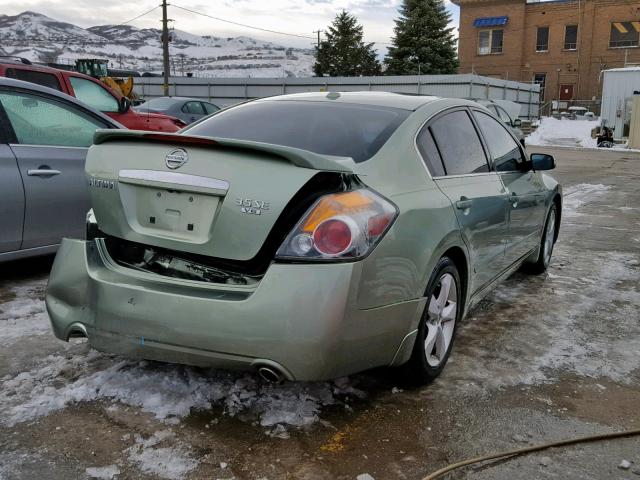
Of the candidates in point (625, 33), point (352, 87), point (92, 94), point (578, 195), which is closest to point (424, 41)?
point (352, 87)

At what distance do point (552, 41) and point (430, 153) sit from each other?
4949cm

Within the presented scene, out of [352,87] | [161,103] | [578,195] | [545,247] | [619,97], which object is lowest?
[578,195]

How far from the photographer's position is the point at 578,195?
37.2ft

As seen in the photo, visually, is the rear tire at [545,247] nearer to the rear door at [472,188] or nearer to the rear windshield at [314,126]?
the rear door at [472,188]

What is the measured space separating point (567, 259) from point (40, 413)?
16.9 feet

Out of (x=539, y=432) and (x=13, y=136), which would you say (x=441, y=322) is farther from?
(x=13, y=136)

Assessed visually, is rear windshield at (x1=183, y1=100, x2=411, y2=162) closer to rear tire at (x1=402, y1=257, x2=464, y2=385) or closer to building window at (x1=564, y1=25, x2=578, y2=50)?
rear tire at (x1=402, y1=257, x2=464, y2=385)

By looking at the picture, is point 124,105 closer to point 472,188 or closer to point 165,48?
point 472,188

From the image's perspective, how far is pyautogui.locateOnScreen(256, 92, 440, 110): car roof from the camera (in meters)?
3.62

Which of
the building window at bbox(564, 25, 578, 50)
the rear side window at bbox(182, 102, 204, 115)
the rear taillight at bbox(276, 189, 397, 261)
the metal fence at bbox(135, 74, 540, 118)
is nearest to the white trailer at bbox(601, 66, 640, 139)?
the metal fence at bbox(135, 74, 540, 118)

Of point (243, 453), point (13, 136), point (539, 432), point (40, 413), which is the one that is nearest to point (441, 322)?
point (539, 432)

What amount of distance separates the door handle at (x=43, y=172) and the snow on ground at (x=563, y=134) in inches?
1109

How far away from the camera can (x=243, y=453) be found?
2580 millimetres

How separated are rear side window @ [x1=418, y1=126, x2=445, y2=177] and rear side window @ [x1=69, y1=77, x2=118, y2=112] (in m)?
6.38
